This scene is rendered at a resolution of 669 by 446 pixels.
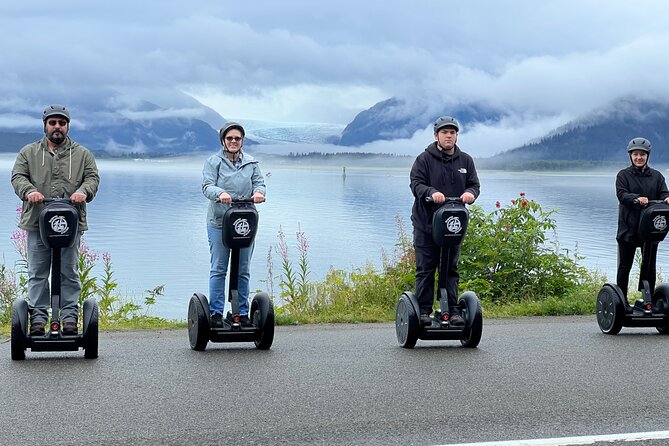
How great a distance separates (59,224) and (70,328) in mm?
886

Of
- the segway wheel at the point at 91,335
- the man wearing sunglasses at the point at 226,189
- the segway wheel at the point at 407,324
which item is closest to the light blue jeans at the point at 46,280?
the segway wheel at the point at 91,335

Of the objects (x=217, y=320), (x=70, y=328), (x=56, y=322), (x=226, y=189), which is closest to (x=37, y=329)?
(x=56, y=322)

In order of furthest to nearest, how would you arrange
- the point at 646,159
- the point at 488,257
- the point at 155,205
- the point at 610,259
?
the point at 155,205 → the point at 610,259 → the point at 488,257 → the point at 646,159

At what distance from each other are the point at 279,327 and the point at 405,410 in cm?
419

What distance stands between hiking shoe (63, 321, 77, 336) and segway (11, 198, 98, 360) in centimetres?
5

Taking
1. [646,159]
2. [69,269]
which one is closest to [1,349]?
[69,269]

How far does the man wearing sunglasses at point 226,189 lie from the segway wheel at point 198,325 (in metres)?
0.18

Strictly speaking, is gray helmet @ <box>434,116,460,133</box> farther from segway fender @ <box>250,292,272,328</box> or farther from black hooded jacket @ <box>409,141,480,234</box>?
segway fender @ <box>250,292,272,328</box>

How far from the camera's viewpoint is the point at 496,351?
8.63 metres

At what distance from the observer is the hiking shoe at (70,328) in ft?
26.9

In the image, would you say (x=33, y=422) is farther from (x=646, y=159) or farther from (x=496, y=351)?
(x=646, y=159)

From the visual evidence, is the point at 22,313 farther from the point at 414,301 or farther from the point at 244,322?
the point at 414,301

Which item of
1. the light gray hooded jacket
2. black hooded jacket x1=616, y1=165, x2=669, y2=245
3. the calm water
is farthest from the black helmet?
the calm water

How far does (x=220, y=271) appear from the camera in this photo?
8977mm
